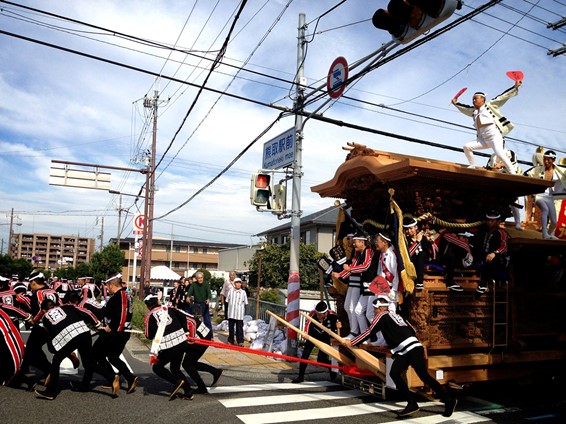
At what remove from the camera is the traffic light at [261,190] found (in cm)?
1084

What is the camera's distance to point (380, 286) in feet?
23.3

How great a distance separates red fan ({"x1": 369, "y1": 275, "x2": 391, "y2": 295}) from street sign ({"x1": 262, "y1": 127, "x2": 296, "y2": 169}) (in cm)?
451

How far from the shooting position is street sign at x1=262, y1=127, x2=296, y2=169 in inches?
438

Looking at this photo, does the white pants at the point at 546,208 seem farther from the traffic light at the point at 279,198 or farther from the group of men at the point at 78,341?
the group of men at the point at 78,341

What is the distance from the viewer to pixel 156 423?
6145 mm

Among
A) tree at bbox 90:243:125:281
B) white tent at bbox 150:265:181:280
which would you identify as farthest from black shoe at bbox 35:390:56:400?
tree at bbox 90:243:125:281

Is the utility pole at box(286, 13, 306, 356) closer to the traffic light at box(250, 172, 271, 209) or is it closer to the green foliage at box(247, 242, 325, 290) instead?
the traffic light at box(250, 172, 271, 209)

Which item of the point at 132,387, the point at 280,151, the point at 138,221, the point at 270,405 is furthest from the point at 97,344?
the point at 138,221

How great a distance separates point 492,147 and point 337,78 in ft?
10.7

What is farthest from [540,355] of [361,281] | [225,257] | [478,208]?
[225,257]

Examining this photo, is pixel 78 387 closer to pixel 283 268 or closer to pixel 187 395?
pixel 187 395

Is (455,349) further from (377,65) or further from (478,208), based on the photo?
(377,65)

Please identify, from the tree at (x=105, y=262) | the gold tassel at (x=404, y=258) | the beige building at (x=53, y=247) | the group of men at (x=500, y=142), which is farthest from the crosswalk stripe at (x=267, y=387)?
the beige building at (x=53, y=247)

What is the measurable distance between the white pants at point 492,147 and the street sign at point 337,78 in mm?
2659
